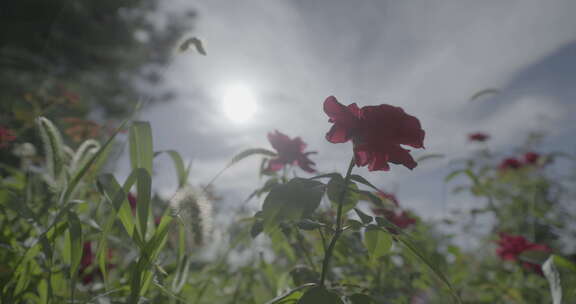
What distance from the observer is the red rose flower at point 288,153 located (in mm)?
858

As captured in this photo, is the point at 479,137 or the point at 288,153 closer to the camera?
the point at 288,153

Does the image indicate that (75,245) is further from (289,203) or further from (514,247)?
(514,247)

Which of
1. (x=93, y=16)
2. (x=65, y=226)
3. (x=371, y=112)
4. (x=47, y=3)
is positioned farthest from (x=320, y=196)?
(x=93, y=16)

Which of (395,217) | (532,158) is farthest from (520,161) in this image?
(395,217)

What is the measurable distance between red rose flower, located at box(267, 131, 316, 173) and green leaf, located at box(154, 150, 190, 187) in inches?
8.2

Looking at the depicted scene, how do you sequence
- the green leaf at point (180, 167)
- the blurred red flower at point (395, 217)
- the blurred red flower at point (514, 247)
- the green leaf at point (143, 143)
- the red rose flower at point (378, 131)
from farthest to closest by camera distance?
the blurred red flower at point (514, 247), the blurred red flower at point (395, 217), the green leaf at point (180, 167), the green leaf at point (143, 143), the red rose flower at point (378, 131)

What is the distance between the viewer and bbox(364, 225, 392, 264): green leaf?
1.75 ft

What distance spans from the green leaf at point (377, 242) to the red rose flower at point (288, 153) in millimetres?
332

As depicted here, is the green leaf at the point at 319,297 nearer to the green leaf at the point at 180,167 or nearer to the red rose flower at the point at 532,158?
the green leaf at the point at 180,167

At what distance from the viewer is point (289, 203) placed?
0.45m

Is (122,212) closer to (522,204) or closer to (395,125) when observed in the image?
(395,125)

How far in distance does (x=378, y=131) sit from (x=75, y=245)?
1.83ft

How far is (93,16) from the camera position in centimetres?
888

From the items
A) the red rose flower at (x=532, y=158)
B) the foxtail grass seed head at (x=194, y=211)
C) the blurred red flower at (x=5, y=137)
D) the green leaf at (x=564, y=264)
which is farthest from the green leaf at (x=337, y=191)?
the red rose flower at (x=532, y=158)
